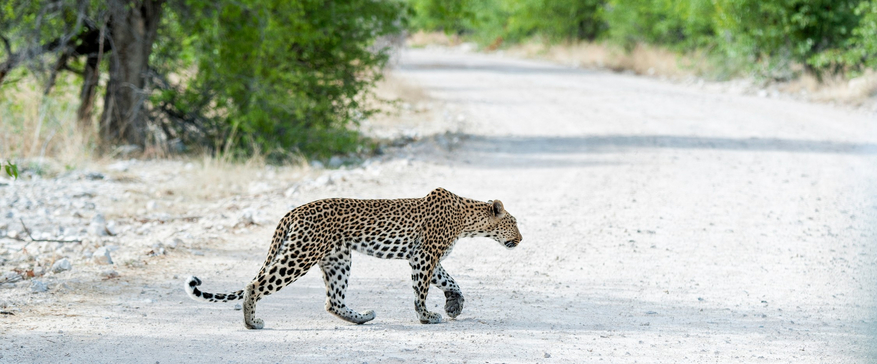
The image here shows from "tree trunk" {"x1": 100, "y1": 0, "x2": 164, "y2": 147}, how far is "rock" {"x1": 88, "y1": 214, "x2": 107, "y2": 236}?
412 centimetres

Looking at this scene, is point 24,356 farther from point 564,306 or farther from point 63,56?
point 63,56

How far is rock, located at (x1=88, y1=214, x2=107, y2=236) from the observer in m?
9.34

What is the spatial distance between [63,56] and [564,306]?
1033 centimetres

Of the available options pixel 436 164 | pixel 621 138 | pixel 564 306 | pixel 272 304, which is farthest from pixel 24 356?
pixel 621 138

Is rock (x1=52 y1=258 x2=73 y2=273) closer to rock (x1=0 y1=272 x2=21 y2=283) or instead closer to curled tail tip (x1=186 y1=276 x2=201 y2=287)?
rock (x1=0 y1=272 x2=21 y2=283)

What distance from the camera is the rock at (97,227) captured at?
934cm

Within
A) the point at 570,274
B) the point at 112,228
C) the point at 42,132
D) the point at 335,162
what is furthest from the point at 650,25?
the point at 570,274

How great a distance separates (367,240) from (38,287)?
2.82 metres

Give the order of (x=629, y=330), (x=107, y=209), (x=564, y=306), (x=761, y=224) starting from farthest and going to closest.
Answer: (x=107, y=209), (x=761, y=224), (x=564, y=306), (x=629, y=330)

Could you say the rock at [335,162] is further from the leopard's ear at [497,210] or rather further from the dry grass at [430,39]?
the dry grass at [430,39]

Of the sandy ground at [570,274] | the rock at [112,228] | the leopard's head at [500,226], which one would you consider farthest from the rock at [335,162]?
the leopard's head at [500,226]

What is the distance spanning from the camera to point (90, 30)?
14.1m

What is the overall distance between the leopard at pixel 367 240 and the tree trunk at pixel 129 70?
8.45 metres

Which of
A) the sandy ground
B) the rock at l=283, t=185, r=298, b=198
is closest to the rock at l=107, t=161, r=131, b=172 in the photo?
the sandy ground
